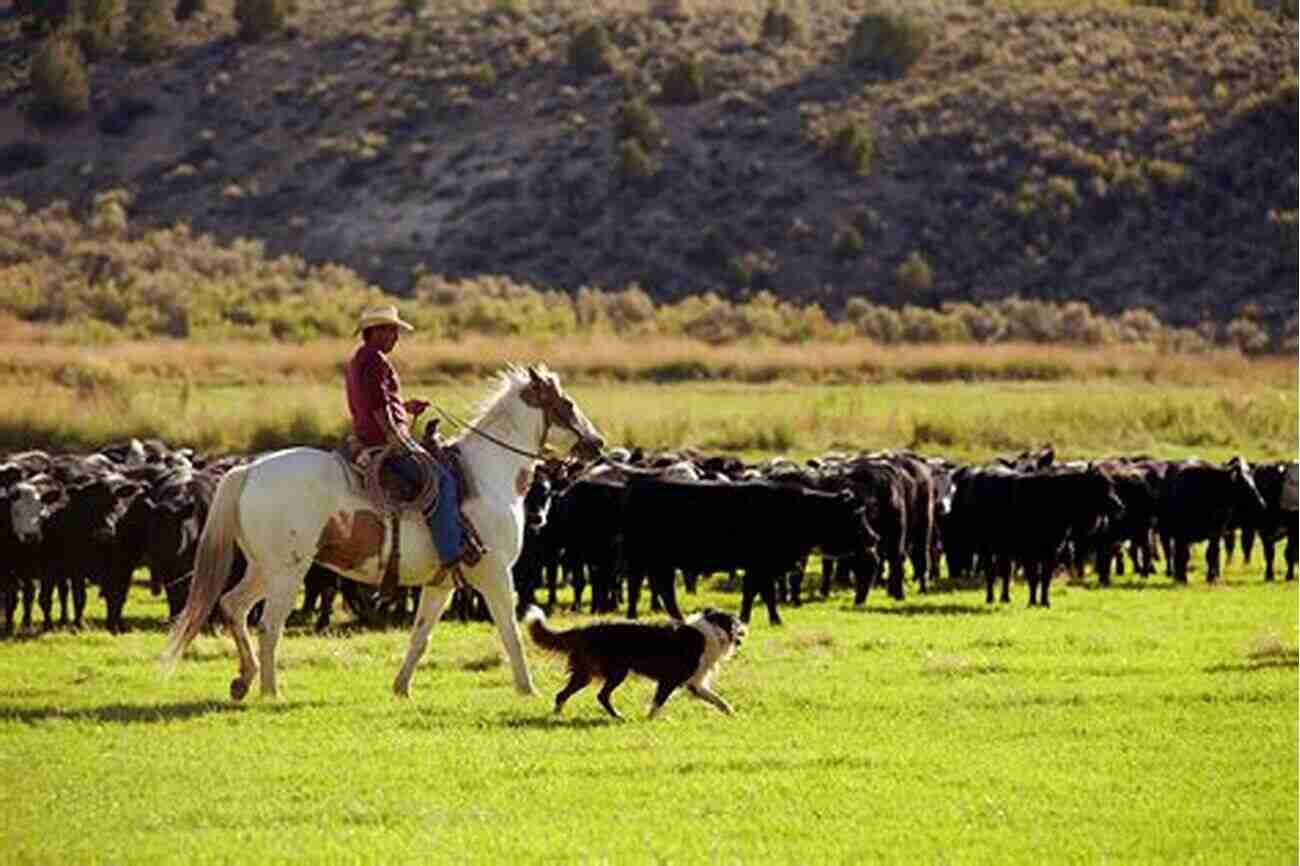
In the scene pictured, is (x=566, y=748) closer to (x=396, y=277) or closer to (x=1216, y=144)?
(x=396, y=277)

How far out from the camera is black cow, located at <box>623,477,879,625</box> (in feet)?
86.8

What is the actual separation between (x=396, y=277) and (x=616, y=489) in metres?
57.6

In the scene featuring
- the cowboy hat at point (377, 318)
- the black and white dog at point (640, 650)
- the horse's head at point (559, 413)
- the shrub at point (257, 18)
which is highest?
the shrub at point (257, 18)

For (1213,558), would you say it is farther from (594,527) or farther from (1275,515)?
(594,527)

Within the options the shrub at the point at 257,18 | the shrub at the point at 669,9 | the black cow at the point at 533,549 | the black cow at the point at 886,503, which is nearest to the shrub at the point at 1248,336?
the shrub at the point at 669,9

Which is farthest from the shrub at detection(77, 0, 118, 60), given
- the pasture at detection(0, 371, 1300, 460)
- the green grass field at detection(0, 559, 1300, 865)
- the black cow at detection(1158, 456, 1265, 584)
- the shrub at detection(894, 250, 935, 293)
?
the green grass field at detection(0, 559, 1300, 865)

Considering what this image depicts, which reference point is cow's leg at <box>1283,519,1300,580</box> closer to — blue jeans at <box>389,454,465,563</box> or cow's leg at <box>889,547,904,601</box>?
cow's leg at <box>889,547,904,601</box>

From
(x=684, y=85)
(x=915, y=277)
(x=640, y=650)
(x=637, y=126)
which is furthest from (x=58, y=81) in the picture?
(x=640, y=650)

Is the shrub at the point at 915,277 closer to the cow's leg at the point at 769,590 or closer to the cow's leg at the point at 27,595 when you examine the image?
the cow's leg at the point at 769,590

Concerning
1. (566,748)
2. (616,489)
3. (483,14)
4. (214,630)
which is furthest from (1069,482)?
(483,14)

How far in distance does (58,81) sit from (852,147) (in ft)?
92.4

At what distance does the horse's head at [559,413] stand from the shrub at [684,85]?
7723cm

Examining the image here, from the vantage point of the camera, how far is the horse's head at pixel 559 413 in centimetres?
2058

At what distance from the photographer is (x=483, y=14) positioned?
108m
